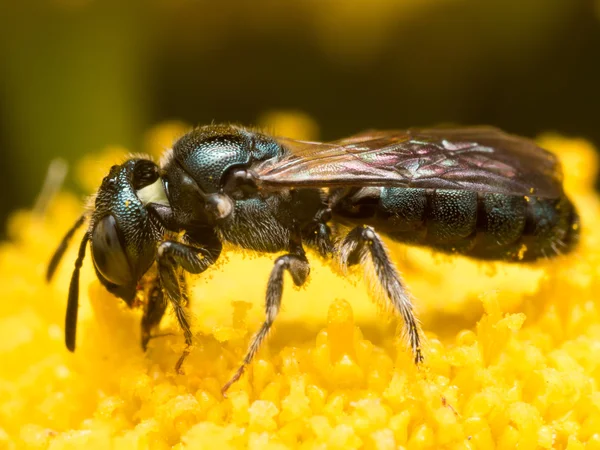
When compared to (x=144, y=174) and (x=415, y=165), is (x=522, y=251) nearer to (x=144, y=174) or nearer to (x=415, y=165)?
(x=415, y=165)

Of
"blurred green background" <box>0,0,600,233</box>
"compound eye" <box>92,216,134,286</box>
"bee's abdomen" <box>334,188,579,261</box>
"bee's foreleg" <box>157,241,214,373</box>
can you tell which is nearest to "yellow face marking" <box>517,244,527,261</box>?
"bee's abdomen" <box>334,188,579,261</box>

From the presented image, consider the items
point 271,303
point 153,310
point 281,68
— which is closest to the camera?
point 271,303

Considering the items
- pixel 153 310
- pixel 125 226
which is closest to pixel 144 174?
pixel 125 226

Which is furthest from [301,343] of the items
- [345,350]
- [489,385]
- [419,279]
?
[419,279]

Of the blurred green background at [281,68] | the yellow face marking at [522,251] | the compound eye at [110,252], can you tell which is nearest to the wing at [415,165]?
the yellow face marking at [522,251]

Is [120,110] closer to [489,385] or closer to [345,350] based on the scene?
[345,350]

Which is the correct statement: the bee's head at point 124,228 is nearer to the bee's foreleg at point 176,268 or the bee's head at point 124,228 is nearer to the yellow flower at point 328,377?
the bee's foreleg at point 176,268
